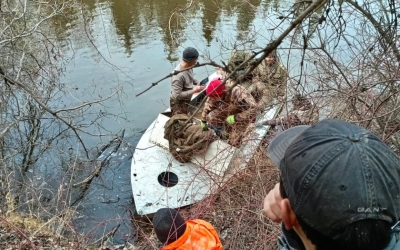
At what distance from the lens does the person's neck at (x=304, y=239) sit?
1.14m

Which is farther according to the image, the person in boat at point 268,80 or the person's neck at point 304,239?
the person in boat at point 268,80

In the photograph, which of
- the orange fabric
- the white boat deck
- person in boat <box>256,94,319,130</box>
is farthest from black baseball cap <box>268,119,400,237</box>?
the white boat deck

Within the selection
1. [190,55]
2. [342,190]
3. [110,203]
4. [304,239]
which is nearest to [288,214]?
[304,239]

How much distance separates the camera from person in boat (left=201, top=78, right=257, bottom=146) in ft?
19.1

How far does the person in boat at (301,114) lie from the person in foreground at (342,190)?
12.3 ft

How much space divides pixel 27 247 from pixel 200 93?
12.2 ft

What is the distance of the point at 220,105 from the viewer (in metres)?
6.25

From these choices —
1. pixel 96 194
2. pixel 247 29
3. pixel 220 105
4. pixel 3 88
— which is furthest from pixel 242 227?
pixel 247 29

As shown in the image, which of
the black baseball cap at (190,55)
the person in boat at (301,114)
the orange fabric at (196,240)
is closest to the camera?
the orange fabric at (196,240)

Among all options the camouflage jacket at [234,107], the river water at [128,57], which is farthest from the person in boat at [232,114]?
the river water at [128,57]

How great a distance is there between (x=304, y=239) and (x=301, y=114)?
412 centimetres

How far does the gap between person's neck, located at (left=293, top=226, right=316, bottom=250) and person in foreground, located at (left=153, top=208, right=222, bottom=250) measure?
1.89 meters

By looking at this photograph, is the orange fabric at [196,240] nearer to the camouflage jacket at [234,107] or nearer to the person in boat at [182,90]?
the camouflage jacket at [234,107]

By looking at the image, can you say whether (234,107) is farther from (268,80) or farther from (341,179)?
(341,179)
